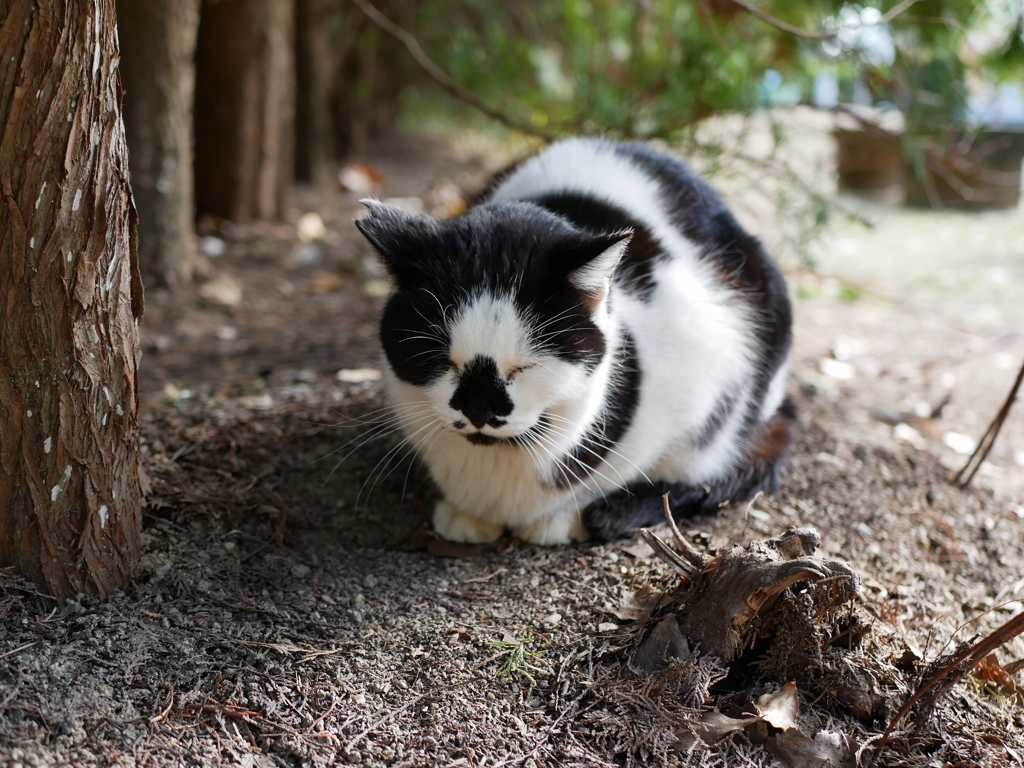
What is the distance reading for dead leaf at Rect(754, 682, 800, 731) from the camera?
169 cm

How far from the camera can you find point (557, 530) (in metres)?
2.40

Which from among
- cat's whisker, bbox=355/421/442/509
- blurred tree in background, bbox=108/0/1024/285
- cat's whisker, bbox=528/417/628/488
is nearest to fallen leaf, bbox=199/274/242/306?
blurred tree in background, bbox=108/0/1024/285

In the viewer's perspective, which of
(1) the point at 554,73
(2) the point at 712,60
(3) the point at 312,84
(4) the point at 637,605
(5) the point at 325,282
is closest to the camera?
(4) the point at 637,605

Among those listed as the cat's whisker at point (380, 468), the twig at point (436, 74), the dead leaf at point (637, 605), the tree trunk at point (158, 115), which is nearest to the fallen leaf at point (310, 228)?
the tree trunk at point (158, 115)

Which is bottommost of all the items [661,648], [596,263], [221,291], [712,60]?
[221,291]

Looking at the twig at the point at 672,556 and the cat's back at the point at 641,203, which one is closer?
the twig at the point at 672,556

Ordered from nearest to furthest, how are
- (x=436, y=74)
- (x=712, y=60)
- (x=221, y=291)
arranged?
(x=436, y=74), (x=712, y=60), (x=221, y=291)

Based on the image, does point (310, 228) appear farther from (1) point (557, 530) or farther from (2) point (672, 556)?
(2) point (672, 556)

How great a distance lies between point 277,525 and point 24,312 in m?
0.94

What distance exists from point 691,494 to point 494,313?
1032 millimetres

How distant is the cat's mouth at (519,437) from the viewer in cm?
203

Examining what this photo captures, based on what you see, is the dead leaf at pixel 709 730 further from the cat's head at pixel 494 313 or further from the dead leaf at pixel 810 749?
the cat's head at pixel 494 313

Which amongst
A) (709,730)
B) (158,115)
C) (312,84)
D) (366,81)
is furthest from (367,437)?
(366,81)

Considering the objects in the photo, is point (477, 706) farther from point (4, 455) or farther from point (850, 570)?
point (4, 455)
